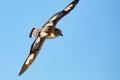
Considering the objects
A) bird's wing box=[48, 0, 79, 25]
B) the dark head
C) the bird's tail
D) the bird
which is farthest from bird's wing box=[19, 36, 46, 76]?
bird's wing box=[48, 0, 79, 25]

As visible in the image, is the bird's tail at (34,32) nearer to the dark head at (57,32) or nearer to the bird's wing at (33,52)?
the bird's wing at (33,52)

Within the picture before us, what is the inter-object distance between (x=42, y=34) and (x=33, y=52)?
4.95ft

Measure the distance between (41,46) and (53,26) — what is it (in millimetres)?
1986

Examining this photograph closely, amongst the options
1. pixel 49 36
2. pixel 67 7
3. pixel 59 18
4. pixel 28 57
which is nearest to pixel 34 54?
pixel 28 57

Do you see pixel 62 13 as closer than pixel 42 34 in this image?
No

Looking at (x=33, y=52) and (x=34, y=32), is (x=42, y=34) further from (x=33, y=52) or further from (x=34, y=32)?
(x=33, y=52)

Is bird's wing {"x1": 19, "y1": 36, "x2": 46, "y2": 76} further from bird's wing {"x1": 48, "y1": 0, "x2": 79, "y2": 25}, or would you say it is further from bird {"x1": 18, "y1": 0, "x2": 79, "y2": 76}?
bird's wing {"x1": 48, "y1": 0, "x2": 79, "y2": 25}

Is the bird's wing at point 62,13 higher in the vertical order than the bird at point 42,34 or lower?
higher

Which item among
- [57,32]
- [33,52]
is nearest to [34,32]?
[57,32]

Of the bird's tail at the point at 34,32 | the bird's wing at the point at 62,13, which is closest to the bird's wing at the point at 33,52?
the bird's tail at the point at 34,32

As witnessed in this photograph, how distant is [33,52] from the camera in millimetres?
21844

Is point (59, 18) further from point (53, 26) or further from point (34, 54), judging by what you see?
point (34, 54)

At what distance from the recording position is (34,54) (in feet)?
71.2

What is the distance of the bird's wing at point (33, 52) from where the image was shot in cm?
2125
